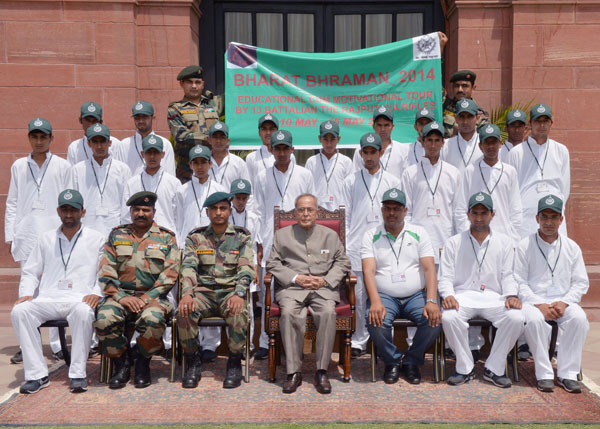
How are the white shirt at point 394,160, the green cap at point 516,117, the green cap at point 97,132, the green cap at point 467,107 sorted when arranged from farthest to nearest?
the white shirt at point 394,160 < the green cap at point 516,117 < the green cap at point 467,107 < the green cap at point 97,132

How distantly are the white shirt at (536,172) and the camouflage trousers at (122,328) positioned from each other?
352 cm

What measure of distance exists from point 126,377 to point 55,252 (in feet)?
3.93

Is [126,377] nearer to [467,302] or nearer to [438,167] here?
[467,302]

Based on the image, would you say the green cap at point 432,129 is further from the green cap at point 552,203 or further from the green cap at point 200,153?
the green cap at point 200,153

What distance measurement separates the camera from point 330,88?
7.98 m

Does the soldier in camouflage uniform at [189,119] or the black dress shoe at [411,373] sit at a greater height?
the soldier in camouflage uniform at [189,119]

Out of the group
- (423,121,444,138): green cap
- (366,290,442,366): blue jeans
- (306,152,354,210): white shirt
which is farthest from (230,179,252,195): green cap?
(423,121,444,138): green cap

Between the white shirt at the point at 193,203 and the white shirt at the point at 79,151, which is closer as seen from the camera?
the white shirt at the point at 193,203

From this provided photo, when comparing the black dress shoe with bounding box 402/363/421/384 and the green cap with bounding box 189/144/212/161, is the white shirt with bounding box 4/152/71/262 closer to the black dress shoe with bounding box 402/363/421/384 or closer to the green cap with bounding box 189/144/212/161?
the green cap with bounding box 189/144/212/161

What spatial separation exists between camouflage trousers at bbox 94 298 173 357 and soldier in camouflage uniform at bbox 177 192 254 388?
7.1 inches

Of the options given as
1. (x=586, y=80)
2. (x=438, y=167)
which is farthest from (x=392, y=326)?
(x=586, y=80)

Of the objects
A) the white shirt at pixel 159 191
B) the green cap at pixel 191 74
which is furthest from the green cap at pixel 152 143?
the green cap at pixel 191 74

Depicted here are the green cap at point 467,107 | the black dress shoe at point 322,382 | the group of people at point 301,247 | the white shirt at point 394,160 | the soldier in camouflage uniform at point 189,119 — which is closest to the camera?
the black dress shoe at point 322,382

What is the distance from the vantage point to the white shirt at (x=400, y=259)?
18.4 ft
